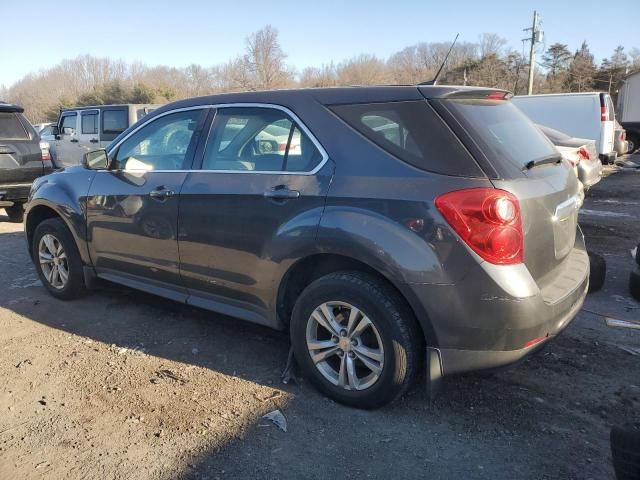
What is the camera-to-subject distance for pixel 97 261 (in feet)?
14.2

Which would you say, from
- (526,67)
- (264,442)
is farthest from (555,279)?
(526,67)

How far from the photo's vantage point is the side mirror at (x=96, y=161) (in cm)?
419

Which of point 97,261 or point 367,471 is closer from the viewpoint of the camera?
point 367,471

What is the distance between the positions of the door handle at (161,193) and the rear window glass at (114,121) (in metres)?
9.82

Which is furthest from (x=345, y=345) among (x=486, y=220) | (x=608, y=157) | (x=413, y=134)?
(x=608, y=157)

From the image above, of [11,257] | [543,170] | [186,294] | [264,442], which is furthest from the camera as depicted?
[11,257]

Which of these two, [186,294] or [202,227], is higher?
[202,227]

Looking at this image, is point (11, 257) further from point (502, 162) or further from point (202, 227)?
point (502, 162)

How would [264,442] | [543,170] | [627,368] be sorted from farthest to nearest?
1. [627,368]
2. [543,170]
3. [264,442]

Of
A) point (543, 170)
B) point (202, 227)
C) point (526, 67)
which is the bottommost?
point (202, 227)

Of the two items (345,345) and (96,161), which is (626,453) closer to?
(345,345)

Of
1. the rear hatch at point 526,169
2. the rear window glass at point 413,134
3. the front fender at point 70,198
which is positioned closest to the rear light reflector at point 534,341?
the rear hatch at point 526,169

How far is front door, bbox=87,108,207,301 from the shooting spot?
3645 millimetres

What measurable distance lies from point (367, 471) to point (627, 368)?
1.98 meters
